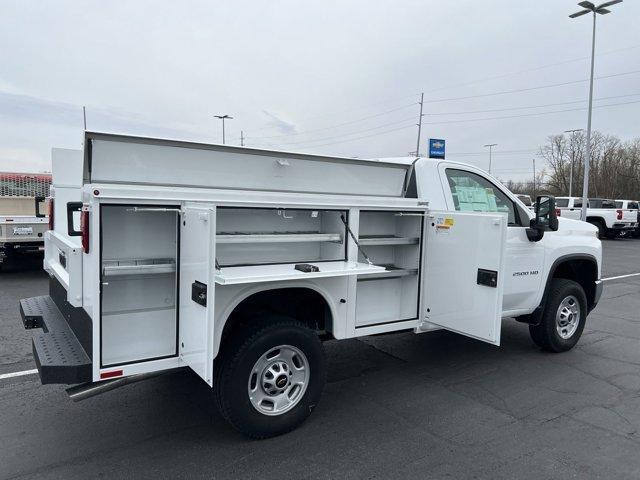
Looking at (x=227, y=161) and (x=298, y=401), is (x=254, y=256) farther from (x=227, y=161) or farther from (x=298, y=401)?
(x=298, y=401)

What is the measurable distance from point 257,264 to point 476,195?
2.62 m

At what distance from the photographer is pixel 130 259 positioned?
3.39m

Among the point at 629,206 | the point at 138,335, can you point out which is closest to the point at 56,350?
the point at 138,335

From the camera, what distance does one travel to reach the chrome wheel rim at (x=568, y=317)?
231 inches

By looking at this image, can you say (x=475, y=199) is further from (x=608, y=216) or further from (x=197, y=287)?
(x=608, y=216)

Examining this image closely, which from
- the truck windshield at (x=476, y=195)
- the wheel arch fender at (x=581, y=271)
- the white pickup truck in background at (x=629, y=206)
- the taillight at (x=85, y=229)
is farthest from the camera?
the white pickup truck in background at (x=629, y=206)

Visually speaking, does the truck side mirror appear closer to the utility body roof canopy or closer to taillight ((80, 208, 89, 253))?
the utility body roof canopy

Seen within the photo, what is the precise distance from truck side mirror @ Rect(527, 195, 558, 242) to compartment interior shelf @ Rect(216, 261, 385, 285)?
A: 219 cm

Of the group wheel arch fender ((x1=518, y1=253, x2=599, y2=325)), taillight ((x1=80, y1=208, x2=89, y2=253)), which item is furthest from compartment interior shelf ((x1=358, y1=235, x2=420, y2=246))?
taillight ((x1=80, y1=208, x2=89, y2=253))

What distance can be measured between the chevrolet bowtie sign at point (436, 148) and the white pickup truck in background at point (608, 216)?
22999 mm

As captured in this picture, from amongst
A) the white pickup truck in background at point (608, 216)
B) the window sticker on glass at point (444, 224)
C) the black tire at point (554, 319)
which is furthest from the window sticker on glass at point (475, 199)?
the white pickup truck in background at point (608, 216)

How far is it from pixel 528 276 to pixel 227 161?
11.2 feet

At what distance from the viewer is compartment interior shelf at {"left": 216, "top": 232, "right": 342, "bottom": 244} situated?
3.69m

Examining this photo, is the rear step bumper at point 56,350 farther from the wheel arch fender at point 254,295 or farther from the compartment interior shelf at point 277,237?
the compartment interior shelf at point 277,237
